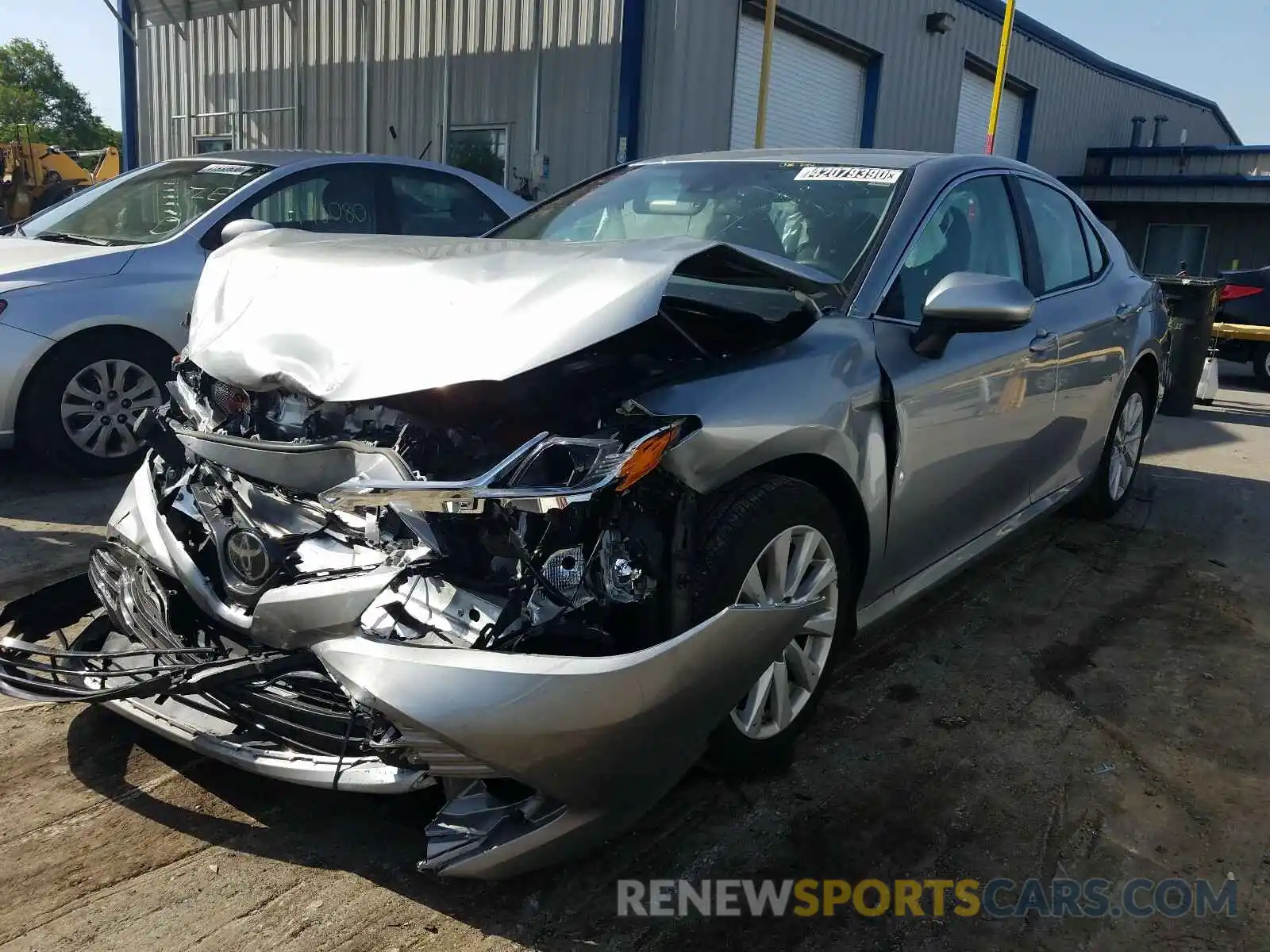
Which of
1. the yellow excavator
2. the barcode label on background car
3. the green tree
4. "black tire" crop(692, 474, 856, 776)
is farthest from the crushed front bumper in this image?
the green tree

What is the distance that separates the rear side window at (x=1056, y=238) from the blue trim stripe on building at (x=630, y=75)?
23.3 feet

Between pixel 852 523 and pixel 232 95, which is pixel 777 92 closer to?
pixel 232 95

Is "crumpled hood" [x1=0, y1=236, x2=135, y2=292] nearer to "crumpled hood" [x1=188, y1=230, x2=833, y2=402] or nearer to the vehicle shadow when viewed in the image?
the vehicle shadow

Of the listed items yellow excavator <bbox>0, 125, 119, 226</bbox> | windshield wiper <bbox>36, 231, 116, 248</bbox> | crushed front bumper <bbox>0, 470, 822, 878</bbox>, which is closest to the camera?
crushed front bumper <bbox>0, 470, 822, 878</bbox>

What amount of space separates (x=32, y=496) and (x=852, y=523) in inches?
163

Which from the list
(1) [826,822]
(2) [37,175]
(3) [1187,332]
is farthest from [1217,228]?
(2) [37,175]

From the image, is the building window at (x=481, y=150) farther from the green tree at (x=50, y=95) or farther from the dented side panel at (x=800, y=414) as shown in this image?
the green tree at (x=50, y=95)

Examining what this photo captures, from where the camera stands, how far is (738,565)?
2.33 metres

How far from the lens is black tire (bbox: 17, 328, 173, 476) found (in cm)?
496

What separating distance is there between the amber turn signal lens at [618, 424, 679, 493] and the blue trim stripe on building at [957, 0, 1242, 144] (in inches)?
665

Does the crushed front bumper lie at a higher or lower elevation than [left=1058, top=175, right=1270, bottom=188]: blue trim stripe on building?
lower

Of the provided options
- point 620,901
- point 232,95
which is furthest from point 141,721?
point 232,95

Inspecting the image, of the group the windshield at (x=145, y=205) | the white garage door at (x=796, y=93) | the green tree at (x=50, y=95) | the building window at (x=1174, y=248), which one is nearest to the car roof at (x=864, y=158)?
the windshield at (x=145, y=205)

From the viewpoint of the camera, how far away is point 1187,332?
9.20 meters
